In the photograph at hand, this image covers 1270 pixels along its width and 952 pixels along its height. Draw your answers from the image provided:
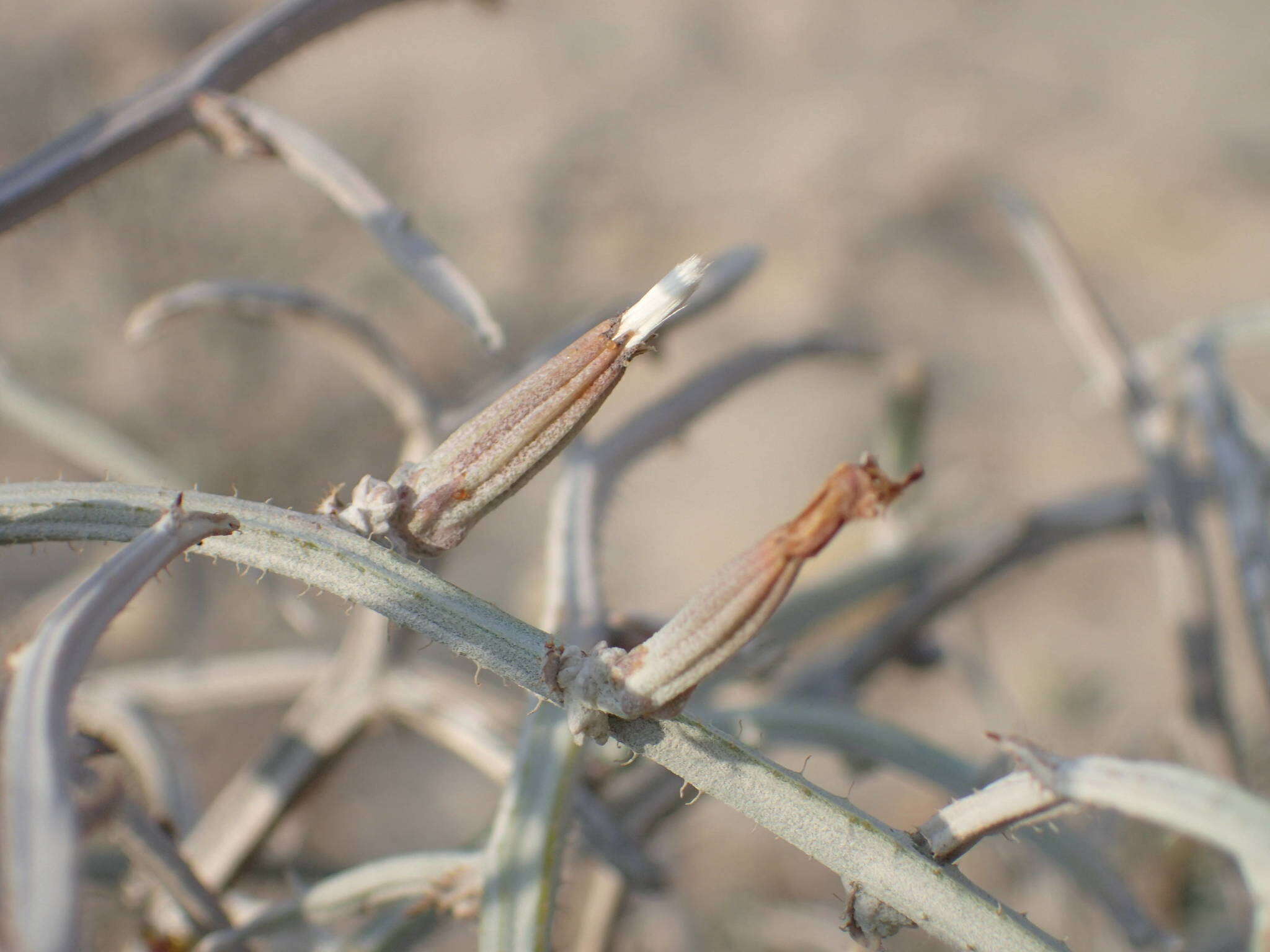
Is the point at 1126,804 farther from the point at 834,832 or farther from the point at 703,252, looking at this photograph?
the point at 703,252

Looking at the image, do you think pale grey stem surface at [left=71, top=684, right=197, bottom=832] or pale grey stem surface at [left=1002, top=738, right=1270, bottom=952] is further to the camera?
pale grey stem surface at [left=71, top=684, right=197, bottom=832]

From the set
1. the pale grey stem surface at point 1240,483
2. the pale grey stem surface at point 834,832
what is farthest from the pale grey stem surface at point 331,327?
the pale grey stem surface at point 1240,483

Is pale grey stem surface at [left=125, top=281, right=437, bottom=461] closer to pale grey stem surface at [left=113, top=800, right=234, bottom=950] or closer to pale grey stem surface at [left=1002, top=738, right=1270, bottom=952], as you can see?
pale grey stem surface at [left=113, top=800, right=234, bottom=950]

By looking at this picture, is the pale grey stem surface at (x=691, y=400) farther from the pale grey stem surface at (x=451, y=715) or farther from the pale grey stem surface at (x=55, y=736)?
the pale grey stem surface at (x=55, y=736)

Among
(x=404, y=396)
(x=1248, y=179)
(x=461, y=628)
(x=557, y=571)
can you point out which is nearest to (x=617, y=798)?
(x=557, y=571)

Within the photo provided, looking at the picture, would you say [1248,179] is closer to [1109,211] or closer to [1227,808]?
[1109,211]

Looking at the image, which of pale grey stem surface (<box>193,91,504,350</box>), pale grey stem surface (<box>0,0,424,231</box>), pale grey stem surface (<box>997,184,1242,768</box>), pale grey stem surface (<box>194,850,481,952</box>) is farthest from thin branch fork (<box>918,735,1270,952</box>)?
pale grey stem surface (<box>997,184,1242,768</box>)
